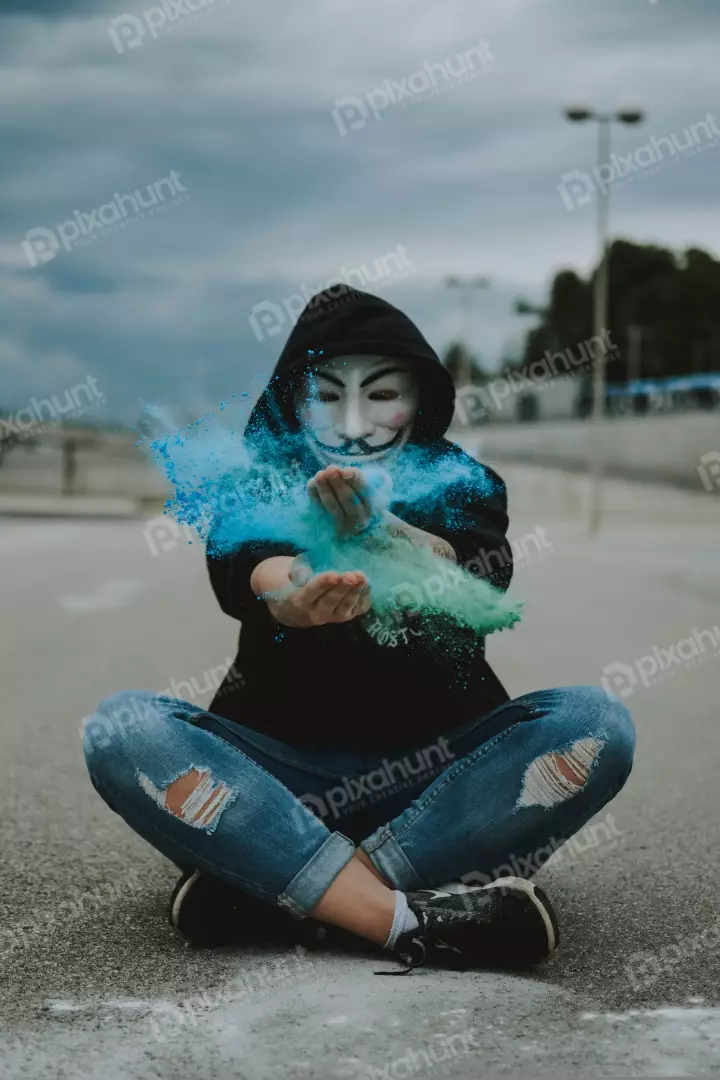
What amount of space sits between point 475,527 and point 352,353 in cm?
47

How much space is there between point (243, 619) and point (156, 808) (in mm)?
449

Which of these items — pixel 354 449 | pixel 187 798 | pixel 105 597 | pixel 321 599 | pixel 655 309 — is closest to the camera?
pixel 321 599

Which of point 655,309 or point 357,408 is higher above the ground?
point 655,309

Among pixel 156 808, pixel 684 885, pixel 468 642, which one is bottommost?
pixel 684 885

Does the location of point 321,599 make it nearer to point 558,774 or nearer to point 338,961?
point 558,774

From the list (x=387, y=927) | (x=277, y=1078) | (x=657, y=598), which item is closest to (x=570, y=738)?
(x=387, y=927)

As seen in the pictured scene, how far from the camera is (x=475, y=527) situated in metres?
3.14

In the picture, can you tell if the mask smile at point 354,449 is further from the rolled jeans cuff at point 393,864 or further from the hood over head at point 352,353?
the rolled jeans cuff at point 393,864

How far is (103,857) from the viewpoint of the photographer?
4.22m

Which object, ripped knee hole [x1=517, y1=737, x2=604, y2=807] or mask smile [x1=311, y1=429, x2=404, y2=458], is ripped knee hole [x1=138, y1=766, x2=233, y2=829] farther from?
mask smile [x1=311, y1=429, x2=404, y2=458]

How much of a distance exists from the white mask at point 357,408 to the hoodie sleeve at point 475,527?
0.56ft

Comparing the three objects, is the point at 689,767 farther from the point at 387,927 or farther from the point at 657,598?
the point at 657,598

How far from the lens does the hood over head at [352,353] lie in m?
3.23

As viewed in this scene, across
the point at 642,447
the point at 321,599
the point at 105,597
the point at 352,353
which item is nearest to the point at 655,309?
the point at 642,447
